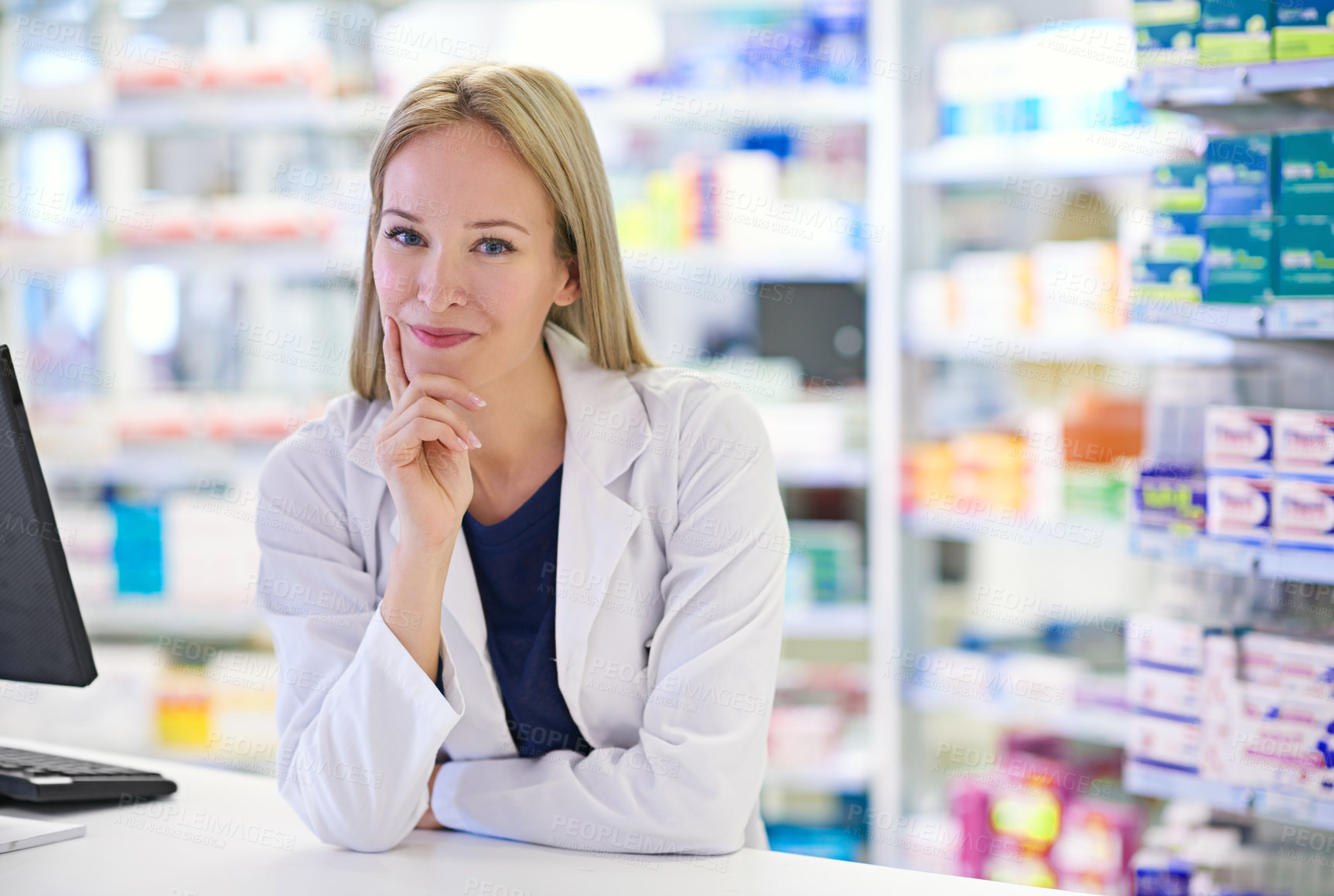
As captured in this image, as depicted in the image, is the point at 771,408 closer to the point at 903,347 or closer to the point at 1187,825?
the point at 903,347

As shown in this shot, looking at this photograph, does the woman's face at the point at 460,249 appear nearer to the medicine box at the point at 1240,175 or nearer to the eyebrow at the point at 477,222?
the eyebrow at the point at 477,222

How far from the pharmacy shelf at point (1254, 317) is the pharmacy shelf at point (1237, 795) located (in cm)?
74

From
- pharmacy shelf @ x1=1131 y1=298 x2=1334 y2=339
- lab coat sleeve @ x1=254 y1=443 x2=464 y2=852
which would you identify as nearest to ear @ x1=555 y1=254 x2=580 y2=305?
lab coat sleeve @ x1=254 y1=443 x2=464 y2=852

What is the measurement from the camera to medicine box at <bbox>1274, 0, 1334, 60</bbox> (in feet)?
6.20

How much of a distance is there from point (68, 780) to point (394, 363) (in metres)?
0.63

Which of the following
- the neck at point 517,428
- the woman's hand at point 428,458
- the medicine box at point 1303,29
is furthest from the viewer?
the medicine box at point 1303,29

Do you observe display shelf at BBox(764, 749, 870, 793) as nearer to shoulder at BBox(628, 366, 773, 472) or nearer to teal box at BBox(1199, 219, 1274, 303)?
teal box at BBox(1199, 219, 1274, 303)

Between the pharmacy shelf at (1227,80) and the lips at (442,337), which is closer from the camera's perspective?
the lips at (442,337)

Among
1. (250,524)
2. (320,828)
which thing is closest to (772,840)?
(250,524)

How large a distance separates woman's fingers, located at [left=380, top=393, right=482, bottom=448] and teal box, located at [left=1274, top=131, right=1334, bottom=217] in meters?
1.38

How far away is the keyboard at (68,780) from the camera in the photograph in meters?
1.43

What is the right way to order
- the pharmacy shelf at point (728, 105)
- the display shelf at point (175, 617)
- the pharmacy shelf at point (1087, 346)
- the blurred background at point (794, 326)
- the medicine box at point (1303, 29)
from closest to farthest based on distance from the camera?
the medicine box at point (1303, 29), the pharmacy shelf at point (1087, 346), the blurred background at point (794, 326), the pharmacy shelf at point (728, 105), the display shelf at point (175, 617)

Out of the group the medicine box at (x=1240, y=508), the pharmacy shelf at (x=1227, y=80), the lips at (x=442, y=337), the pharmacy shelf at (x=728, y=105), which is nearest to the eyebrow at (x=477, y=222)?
the lips at (x=442, y=337)

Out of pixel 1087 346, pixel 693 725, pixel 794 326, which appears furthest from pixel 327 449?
pixel 794 326
